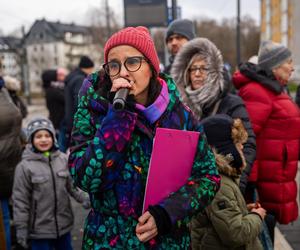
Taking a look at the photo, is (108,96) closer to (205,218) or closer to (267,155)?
(205,218)

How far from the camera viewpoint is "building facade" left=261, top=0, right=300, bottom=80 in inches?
1485

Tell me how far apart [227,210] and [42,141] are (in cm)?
186

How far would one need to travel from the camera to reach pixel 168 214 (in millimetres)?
1584

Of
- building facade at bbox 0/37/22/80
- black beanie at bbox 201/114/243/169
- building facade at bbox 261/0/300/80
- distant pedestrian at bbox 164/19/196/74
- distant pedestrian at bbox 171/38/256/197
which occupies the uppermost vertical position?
building facade at bbox 261/0/300/80

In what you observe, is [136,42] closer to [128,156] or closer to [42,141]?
[128,156]

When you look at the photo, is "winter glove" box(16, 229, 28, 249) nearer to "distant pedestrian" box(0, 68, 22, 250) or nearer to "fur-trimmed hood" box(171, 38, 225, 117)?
"distant pedestrian" box(0, 68, 22, 250)

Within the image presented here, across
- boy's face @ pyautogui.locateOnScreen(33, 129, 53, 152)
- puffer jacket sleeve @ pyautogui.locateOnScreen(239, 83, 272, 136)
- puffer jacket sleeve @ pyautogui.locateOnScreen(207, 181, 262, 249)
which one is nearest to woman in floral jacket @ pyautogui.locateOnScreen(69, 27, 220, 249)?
puffer jacket sleeve @ pyautogui.locateOnScreen(207, 181, 262, 249)

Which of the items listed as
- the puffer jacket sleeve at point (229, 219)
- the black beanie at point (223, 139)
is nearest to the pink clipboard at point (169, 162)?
the puffer jacket sleeve at point (229, 219)

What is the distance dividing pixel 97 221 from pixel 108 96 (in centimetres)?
48

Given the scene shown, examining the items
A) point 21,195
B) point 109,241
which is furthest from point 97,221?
point 21,195

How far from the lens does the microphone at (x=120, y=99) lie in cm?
147

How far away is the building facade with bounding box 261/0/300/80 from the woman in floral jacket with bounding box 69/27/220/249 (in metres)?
34.7

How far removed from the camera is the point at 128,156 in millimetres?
1626

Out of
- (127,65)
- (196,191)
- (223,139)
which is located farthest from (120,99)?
(223,139)
